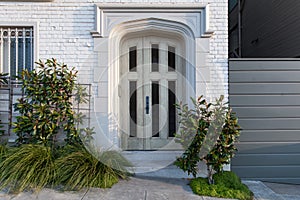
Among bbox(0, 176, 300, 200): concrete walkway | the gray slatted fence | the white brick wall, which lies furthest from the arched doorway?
the gray slatted fence

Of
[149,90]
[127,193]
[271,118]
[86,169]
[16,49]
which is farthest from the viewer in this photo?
[149,90]

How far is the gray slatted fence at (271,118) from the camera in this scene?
16.0 ft

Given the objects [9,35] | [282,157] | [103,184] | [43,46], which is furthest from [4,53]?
[282,157]

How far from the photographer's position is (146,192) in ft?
13.1

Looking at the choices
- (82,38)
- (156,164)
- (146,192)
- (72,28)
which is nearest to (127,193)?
(146,192)

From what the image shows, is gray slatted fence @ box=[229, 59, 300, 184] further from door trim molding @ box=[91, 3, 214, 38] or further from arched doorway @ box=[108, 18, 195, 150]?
arched doorway @ box=[108, 18, 195, 150]

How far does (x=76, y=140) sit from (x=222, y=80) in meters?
2.68

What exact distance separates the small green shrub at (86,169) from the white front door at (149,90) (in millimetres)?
1094

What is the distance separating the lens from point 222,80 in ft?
16.2

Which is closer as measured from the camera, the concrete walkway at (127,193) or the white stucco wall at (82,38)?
the concrete walkway at (127,193)

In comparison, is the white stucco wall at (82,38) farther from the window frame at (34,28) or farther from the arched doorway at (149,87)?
the arched doorway at (149,87)

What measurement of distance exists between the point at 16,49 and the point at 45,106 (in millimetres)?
Result: 1338

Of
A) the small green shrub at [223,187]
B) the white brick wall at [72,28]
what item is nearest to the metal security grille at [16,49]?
the white brick wall at [72,28]

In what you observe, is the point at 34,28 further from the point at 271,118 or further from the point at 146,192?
the point at 271,118
